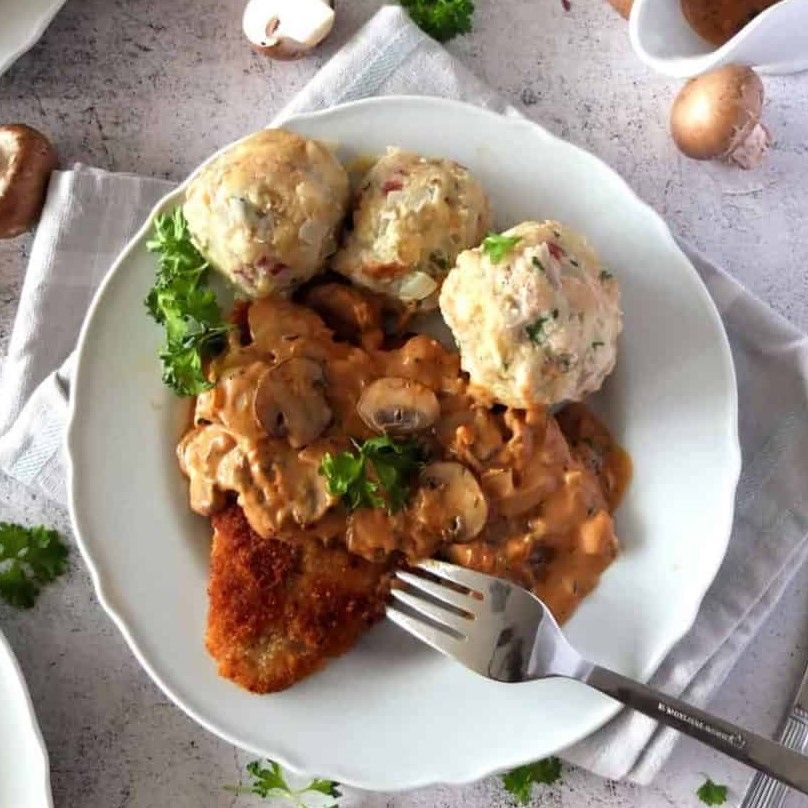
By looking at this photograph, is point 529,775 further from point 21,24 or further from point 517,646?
point 21,24

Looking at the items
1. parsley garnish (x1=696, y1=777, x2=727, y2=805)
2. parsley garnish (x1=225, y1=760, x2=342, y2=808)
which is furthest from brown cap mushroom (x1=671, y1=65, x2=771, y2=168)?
parsley garnish (x1=225, y1=760, x2=342, y2=808)

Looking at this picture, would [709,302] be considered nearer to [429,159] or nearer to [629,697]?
[429,159]

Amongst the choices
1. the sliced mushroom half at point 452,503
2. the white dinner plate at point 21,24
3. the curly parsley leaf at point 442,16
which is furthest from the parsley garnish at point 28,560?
the curly parsley leaf at point 442,16

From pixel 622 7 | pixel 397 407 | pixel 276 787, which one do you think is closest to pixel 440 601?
pixel 397 407

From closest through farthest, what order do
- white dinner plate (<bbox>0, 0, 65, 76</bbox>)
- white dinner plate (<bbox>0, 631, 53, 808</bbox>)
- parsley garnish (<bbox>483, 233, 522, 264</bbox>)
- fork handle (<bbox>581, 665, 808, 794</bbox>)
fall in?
parsley garnish (<bbox>483, 233, 522, 264</bbox>)
fork handle (<bbox>581, 665, 808, 794</bbox>)
white dinner plate (<bbox>0, 631, 53, 808</bbox>)
white dinner plate (<bbox>0, 0, 65, 76</bbox>)

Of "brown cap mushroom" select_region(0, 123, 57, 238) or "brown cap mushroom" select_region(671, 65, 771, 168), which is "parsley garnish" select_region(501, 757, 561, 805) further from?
"brown cap mushroom" select_region(0, 123, 57, 238)

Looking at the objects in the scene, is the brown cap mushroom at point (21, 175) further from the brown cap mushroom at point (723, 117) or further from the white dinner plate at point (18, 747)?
the brown cap mushroom at point (723, 117)

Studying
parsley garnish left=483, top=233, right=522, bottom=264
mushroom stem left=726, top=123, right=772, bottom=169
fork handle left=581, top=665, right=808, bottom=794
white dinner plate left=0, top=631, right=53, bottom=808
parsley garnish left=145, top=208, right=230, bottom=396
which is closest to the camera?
parsley garnish left=483, top=233, right=522, bottom=264
